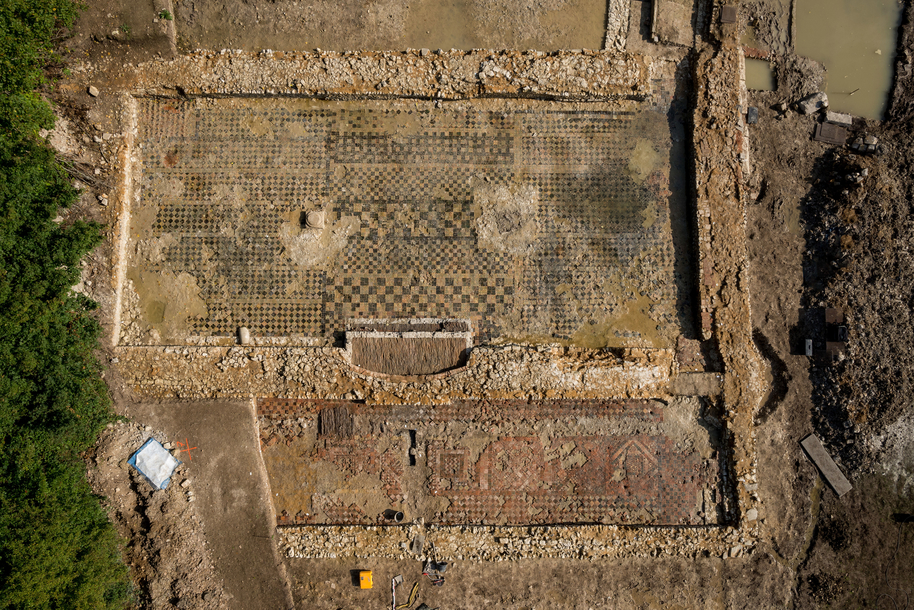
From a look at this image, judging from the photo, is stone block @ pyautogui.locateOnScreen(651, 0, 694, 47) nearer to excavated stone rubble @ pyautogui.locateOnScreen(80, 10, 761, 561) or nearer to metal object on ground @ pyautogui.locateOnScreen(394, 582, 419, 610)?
excavated stone rubble @ pyautogui.locateOnScreen(80, 10, 761, 561)

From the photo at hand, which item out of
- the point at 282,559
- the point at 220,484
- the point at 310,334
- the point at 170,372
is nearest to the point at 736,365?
the point at 310,334

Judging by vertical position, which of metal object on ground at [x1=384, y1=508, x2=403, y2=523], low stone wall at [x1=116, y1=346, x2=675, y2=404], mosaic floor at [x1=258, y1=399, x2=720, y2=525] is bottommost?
metal object on ground at [x1=384, y1=508, x2=403, y2=523]

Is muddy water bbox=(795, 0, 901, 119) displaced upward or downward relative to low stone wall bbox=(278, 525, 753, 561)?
upward

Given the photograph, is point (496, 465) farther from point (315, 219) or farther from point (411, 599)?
point (315, 219)

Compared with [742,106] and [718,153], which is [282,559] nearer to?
[718,153]

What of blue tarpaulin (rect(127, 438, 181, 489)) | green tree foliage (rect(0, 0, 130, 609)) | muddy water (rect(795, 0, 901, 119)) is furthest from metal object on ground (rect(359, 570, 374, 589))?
muddy water (rect(795, 0, 901, 119))

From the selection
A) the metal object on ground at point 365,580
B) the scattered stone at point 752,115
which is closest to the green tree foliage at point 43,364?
the metal object on ground at point 365,580

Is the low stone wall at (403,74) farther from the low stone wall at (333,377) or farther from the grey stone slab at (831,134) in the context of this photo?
the low stone wall at (333,377)
